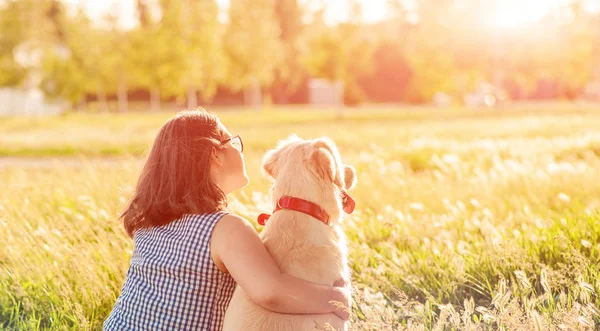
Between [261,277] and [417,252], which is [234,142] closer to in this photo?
[261,277]

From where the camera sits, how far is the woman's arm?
298 cm

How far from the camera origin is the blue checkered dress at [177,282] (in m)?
3.22

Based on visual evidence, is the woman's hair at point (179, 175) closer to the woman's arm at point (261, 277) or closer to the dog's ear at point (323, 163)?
the woman's arm at point (261, 277)

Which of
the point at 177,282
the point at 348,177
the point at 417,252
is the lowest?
the point at 417,252

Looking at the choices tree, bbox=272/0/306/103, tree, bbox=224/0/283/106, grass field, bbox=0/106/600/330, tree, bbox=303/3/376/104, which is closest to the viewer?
grass field, bbox=0/106/600/330

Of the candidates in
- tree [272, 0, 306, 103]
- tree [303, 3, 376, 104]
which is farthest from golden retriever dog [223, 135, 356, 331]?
tree [272, 0, 306, 103]

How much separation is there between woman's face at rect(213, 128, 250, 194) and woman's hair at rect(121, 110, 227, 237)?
2.5 inches

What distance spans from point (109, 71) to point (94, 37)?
4015mm

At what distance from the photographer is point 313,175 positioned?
10.9 ft

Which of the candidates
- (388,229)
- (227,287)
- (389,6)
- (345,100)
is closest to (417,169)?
(388,229)

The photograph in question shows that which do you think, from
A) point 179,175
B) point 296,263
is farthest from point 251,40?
point 296,263

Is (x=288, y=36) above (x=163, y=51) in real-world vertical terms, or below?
above

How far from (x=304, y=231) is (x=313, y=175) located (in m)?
0.28

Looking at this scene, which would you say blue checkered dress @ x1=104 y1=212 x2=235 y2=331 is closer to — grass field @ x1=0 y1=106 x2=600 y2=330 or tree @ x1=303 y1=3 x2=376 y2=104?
grass field @ x1=0 y1=106 x2=600 y2=330
